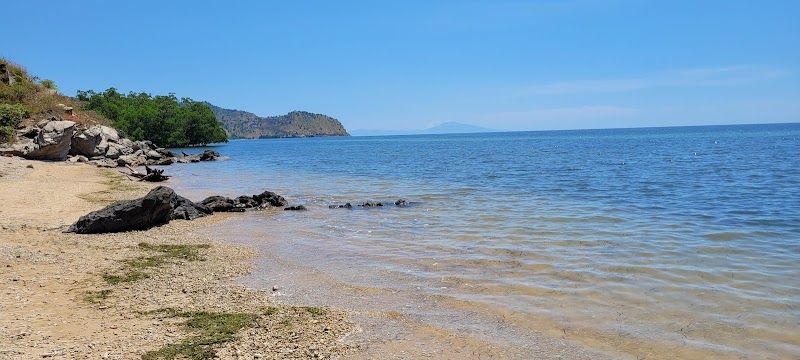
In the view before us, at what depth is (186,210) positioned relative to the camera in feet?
58.3

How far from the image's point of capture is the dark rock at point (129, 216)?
14.0m

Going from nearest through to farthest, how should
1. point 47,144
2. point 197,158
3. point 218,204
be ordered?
point 218,204 → point 47,144 → point 197,158

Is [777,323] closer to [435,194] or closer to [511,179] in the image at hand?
[435,194]

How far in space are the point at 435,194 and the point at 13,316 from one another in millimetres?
19816

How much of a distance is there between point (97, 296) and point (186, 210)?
9.70m

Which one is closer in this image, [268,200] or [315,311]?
[315,311]

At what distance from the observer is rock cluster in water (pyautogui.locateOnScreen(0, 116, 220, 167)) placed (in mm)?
35969

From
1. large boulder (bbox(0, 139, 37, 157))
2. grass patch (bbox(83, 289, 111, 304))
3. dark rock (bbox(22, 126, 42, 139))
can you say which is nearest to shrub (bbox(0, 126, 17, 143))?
large boulder (bbox(0, 139, 37, 157))

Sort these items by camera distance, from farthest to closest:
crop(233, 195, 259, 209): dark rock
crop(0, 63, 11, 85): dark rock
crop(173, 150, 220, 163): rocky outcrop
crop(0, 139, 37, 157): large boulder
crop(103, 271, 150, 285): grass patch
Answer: crop(173, 150, 220, 163): rocky outcrop
crop(0, 63, 11, 85): dark rock
crop(0, 139, 37, 157): large boulder
crop(233, 195, 259, 209): dark rock
crop(103, 271, 150, 285): grass patch

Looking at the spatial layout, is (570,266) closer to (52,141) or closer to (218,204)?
(218,204)

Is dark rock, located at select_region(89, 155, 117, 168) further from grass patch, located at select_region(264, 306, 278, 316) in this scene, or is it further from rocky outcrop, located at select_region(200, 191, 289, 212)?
grass patch, located at select_region(264, 306, 278, 316)

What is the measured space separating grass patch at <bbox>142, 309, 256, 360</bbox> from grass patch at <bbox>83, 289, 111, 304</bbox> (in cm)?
122

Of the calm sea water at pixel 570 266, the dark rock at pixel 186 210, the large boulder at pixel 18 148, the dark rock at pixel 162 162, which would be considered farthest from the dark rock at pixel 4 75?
the dark rock at pixel 186 210

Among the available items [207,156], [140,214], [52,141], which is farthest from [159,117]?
[140,214]
